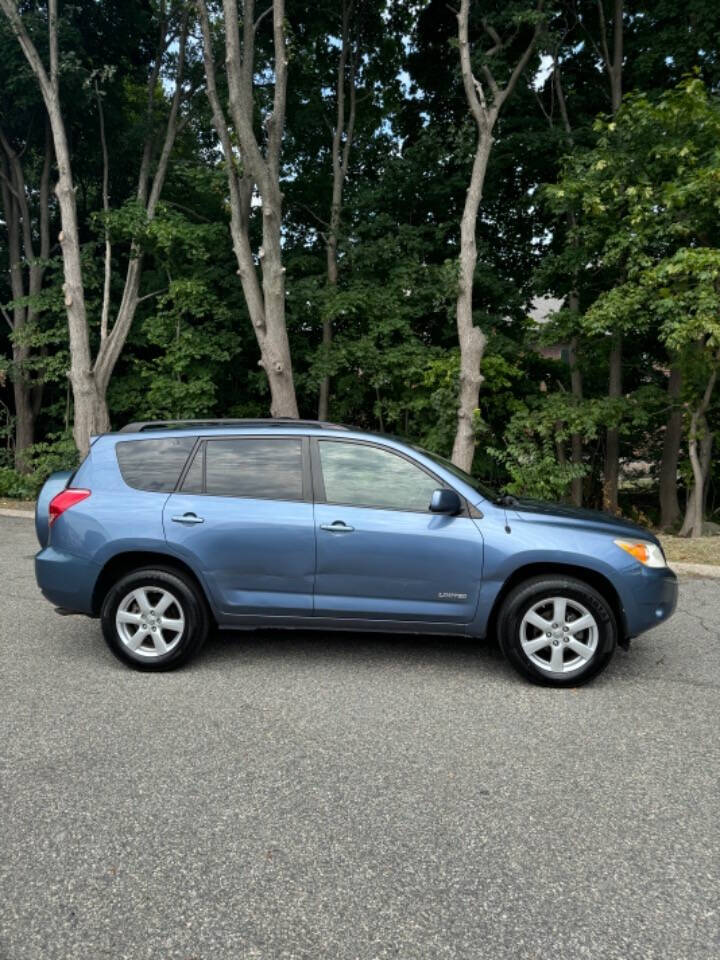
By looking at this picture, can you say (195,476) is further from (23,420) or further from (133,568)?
(23,420)

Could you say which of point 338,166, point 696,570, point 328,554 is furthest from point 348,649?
point 338,166

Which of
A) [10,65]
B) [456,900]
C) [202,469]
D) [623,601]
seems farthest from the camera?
[10,65]

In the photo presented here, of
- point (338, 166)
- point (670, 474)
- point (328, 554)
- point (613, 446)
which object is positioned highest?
point (338, 166)

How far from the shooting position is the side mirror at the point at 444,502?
4.13m

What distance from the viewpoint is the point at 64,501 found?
4473 millimetres

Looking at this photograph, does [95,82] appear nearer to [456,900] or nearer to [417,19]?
[417,19]

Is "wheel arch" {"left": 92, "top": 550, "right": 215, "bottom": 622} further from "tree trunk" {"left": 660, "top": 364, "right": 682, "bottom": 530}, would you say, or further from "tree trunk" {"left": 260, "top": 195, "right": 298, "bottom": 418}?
"tree trunk" {"left": 660, "top": 364, "right": 682, "bottom": 530}

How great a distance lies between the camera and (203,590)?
14.3 feet

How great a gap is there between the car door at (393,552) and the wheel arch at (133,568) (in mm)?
835

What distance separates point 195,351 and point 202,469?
10.1 meters

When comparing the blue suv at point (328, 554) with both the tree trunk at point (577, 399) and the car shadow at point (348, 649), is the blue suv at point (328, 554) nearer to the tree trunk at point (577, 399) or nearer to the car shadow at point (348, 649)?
the car shadow at point (348, 649)

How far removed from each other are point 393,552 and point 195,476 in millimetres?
1481

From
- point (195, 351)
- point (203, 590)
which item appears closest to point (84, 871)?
point (203, 590)

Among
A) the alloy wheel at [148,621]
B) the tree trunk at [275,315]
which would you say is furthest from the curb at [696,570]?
the tree trunk at [275,315]
